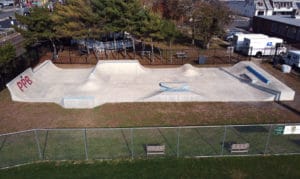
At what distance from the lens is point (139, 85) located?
23922 millimetres

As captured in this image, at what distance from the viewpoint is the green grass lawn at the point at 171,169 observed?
12539mm

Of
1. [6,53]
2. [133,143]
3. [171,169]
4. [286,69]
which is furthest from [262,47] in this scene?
[6,53]

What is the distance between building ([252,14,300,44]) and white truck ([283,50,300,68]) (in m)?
11.3

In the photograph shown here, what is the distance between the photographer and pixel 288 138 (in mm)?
15094

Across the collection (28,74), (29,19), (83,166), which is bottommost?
(83,166)

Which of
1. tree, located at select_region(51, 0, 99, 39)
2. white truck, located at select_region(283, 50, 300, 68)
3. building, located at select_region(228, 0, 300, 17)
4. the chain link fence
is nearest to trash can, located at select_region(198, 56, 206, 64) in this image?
white truck, located at select_region(283, 50, 300, 68)

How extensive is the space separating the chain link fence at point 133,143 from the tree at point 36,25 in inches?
675

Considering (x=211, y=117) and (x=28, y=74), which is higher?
(x=28, y=74)

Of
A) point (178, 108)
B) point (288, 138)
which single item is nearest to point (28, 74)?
point (178, 108)

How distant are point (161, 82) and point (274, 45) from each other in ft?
63.9

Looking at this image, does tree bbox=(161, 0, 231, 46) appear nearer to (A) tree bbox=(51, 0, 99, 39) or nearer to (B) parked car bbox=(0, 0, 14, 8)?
(A) tree bbox=(51, 0, 99, 39)

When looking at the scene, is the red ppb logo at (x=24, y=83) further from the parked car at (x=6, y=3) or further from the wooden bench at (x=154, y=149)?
the parked car at (x=6, y=3)

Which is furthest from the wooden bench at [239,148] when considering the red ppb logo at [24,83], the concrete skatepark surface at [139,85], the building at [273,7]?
the building at [273,7]

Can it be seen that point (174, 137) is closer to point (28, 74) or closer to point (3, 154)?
point (3, 154)
